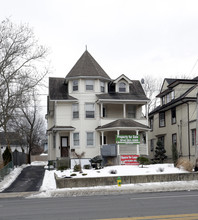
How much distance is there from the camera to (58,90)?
35156 millimetres

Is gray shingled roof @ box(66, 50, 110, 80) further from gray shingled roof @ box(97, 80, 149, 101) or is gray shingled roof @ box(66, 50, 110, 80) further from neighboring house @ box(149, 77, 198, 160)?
neighboring house @ box(149, 77, 198, 160)

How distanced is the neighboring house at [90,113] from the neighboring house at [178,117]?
3911 millimetres

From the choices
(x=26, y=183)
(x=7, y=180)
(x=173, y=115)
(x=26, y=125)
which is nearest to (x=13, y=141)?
(x=26, y=125)

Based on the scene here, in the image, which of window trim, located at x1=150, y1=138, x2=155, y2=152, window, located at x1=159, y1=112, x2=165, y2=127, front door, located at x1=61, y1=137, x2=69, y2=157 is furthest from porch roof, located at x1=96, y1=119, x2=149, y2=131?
window trim, located at x1=150, y1=138, x2=155, y2=152

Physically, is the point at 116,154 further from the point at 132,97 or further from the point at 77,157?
the point at 132,97

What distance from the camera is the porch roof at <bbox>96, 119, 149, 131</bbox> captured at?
32.3m

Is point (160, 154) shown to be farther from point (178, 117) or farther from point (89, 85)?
point (89, 85)

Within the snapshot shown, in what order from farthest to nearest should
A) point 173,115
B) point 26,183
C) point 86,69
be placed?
point 173,115, point 86,69, point 26,183

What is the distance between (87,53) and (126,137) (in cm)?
1183

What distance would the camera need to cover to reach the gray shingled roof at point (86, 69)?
34.4 m

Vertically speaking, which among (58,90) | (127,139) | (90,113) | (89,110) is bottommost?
(127,139)

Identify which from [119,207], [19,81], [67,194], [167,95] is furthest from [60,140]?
[119,207]

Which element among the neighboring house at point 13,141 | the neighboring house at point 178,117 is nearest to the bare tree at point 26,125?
the neighboring house at point 13,141

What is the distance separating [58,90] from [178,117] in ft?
43.5
